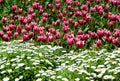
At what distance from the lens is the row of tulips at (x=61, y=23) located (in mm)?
10453

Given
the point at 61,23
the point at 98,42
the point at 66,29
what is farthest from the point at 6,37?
the point at 98,42

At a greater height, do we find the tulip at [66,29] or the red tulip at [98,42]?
the tulip at [66,29]

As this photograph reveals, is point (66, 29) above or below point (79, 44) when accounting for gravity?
above

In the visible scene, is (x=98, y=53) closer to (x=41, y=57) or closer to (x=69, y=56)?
(x=69, y=56)

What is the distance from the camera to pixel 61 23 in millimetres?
12039

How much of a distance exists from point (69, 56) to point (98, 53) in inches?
28.5

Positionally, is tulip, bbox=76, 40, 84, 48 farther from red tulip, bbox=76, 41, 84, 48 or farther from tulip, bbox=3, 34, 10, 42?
tulip, bbox=3, 34, 10, 42

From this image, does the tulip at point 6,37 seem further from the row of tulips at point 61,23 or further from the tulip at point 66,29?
the tulip at point 66,29

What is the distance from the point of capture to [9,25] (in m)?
11.8

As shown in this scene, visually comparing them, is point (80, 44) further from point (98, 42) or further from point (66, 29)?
point (66, 29)

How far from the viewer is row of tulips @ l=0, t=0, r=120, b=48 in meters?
10.5

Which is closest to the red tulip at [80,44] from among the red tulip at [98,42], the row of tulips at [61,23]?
Result: the row of tulips at [61,23]

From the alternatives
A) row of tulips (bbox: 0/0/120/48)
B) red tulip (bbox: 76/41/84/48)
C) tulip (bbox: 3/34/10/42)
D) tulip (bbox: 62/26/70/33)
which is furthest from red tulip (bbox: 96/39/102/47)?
tulip (bbox: 3/34/10/42)

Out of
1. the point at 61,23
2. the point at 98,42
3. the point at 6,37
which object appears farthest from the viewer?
the point at 61,23
